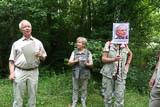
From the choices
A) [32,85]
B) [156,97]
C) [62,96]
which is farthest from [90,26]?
[156,97]

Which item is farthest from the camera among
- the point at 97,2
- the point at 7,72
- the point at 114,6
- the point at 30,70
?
the point at 7,72

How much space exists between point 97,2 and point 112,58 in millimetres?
4831

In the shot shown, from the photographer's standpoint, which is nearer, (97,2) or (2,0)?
(2,0)

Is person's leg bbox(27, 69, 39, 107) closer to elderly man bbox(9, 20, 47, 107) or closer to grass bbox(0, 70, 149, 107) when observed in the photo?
elderly man bbox(9, 20, 47, 107)

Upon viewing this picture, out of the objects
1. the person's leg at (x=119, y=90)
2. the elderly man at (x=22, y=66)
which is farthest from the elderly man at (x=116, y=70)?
the elderly man at (x=22, y=66)

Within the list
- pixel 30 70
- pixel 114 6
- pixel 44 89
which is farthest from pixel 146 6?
pixel 30 70

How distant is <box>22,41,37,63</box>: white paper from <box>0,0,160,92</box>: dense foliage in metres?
1.99

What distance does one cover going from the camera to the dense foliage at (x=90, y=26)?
6.18m

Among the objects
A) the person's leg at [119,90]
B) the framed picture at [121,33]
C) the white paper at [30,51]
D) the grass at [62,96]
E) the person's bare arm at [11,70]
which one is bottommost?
the grass at [62,96]

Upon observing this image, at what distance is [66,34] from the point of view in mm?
9328

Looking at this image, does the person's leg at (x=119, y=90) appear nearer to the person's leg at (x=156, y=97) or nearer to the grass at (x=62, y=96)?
the person's leg at (x=156, y=97)

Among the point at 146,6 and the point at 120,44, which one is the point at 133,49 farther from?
the point at 120,44

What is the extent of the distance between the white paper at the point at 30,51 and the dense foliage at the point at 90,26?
1990mm

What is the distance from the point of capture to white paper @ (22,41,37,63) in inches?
123
